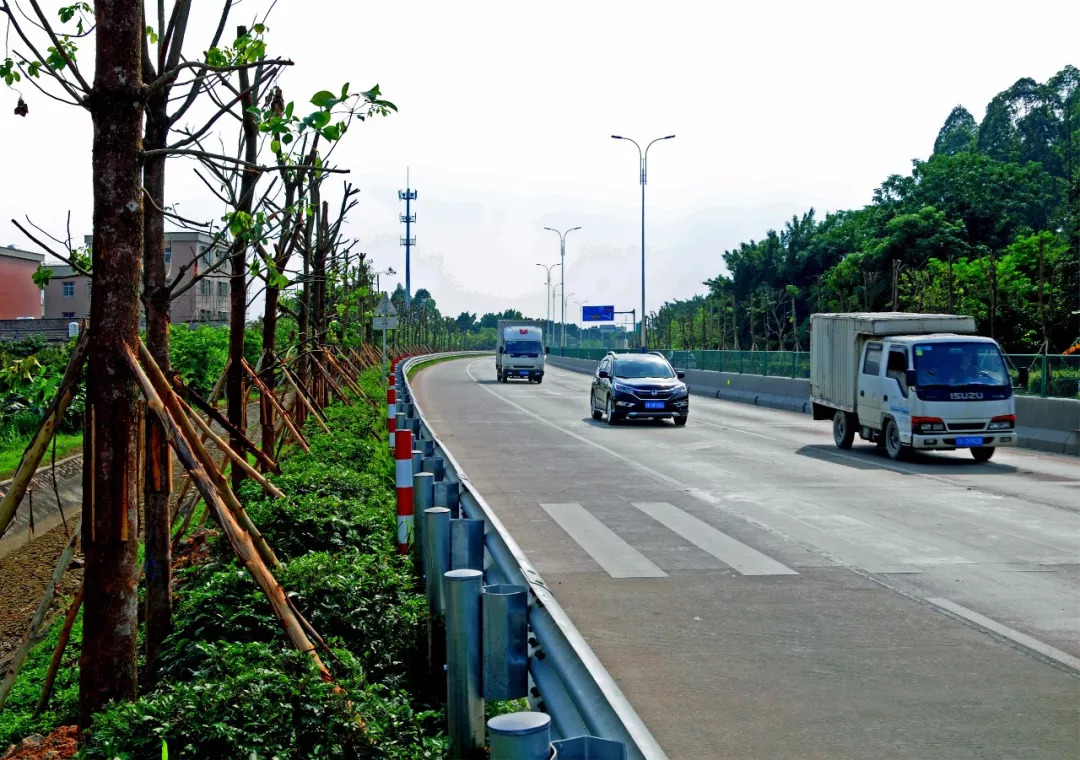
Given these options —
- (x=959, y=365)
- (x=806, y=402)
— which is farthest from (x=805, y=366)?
(x=959, y=365)

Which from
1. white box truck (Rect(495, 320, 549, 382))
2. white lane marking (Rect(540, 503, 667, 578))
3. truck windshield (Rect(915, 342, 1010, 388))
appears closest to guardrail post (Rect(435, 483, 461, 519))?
white lane marking (Rect(540, 503, 667, 578))

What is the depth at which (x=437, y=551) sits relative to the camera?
5914 mm

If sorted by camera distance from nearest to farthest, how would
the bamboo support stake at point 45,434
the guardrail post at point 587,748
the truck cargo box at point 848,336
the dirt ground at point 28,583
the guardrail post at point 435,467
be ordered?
the guardrail post at point 587,748, the bamboo support stake at point 45,434, the guardrail post at point 435,467, the dirt ground at point 28,583, the truck cargo box at point 848,336

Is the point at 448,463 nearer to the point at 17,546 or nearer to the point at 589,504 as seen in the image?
the point at 589,504

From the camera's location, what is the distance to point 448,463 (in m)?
9.58

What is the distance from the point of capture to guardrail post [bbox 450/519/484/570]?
17.9 feet

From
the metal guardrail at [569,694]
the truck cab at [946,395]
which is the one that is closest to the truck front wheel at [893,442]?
the truck cab at [946,395]

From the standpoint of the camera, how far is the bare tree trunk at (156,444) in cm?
532

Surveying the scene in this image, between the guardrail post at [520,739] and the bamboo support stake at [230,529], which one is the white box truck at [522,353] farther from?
the guardrail post at [520,739]

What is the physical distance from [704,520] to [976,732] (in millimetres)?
6376

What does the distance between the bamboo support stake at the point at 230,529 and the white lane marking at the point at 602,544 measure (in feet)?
15.5

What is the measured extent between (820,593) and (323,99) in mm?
5558

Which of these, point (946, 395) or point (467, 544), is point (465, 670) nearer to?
point (467, 544)

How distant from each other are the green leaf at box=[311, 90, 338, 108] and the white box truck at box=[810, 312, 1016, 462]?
48.0 ft
